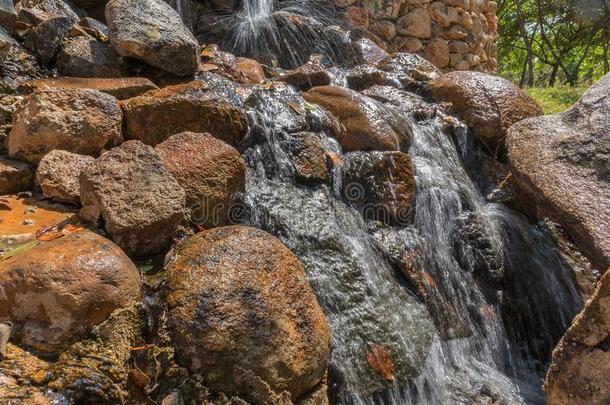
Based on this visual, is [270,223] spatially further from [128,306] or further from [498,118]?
[498,118]

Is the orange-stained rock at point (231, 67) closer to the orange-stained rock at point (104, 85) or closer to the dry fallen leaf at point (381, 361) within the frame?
the orange-stained rock at point (104, 85)

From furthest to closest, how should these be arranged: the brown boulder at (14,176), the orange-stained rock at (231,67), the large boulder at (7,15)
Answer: the orange-stained rock at (231,67), the large boulder at (7,15), the brown boulder at (14,176)

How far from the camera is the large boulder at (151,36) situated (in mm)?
3932

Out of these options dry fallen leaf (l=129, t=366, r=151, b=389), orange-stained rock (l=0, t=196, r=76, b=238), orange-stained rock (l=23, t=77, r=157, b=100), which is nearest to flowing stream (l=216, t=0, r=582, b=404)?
orange-stained rock (l=23, t=77, r=157, b=100)

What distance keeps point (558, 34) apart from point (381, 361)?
17602 mm

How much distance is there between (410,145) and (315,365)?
8.73 feet

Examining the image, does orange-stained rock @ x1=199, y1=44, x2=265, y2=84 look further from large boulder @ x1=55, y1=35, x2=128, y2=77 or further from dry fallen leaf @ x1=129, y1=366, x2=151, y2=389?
dry fallen leaf @ x1=129, y1=366, x2=151, y2=389

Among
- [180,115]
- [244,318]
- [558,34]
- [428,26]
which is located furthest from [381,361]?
[558,34]

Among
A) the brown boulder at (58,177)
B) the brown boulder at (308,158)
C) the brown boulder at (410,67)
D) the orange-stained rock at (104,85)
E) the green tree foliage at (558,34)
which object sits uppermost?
the green tree foliage at (558,34)

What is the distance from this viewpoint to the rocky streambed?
2.09 meters

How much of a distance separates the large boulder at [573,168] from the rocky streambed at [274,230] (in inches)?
0.7

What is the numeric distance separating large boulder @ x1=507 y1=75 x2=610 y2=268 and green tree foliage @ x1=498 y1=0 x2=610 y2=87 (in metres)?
10.6

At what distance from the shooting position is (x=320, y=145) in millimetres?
3807

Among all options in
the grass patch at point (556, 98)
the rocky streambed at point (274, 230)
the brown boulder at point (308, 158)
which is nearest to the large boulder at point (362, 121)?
the rocky streambed at point (274, 230)
